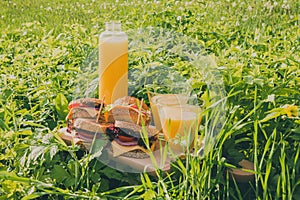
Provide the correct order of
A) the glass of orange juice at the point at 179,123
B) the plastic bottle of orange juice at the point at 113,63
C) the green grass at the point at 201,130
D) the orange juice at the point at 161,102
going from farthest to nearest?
the plastic bottle of orange juice at the point at 113,63
the orange juice at the point at 161,102
the glass of orange juice at the point at 179,123
the green grass at the point at 201,130

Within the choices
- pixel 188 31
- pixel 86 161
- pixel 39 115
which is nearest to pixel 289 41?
pixel 188 31

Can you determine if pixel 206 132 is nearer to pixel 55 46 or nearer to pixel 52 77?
pixel 52 77

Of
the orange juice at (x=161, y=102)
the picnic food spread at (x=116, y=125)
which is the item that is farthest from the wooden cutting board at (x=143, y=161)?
the orange juice at (x=161, y=102)

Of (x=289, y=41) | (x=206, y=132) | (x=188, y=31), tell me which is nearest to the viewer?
(x=206, y=132)

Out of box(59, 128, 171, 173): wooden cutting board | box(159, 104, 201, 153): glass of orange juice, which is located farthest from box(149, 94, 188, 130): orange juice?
box(59, 128, 171, 173): wooden cutting board

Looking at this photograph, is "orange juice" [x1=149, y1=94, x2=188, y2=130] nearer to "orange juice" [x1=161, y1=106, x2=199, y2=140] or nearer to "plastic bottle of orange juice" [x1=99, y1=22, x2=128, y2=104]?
"orange juice" [x1=161, y1=106, x2=199, y2=140]

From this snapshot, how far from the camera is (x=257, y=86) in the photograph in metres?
2.04

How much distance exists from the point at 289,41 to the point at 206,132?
1762 mm

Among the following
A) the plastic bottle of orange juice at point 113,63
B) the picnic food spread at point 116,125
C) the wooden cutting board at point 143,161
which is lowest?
the wooden cutting board at point 143,161

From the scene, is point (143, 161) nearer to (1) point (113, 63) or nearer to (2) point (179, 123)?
(2) point (179, 123)

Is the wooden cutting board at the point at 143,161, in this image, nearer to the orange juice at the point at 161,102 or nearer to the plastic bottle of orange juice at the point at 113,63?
the orange juice at the point at 161,102

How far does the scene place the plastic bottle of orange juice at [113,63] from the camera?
217cm

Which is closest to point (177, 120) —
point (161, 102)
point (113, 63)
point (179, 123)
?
point (179, 123)

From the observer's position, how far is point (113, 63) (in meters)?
2.19
